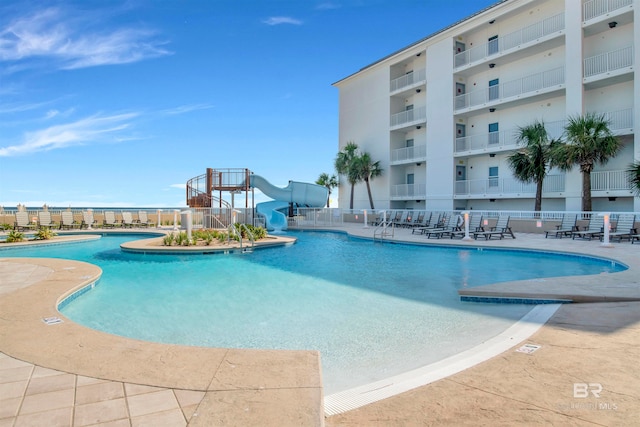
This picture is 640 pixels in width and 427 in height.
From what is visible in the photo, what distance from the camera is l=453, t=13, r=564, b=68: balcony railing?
68.4 feet

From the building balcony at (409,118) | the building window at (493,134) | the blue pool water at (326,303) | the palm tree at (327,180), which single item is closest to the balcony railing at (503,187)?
the building window at (493,134)

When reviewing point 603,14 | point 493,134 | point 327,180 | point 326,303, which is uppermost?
point 603,14

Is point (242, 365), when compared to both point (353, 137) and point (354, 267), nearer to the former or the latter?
point (354, 267)

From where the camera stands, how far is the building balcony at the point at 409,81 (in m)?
27.7

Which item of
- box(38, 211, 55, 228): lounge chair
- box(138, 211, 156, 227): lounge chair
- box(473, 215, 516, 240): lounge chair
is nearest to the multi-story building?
box(473, 215, 516, 240): lounge chair

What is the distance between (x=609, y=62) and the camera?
18.8m

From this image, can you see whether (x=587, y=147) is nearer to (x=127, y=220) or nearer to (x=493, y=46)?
(x=493, y=46)

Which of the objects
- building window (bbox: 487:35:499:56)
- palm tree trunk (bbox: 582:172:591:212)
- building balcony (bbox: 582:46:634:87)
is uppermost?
building window (bbox: 487:35:499:56)

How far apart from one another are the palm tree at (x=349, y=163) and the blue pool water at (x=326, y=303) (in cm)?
1843

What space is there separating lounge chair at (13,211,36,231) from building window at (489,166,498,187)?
25.5m

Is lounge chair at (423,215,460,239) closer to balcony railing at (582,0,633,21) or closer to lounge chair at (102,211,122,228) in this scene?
balcony railing at (582,0,633,21)

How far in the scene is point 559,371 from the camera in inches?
122
